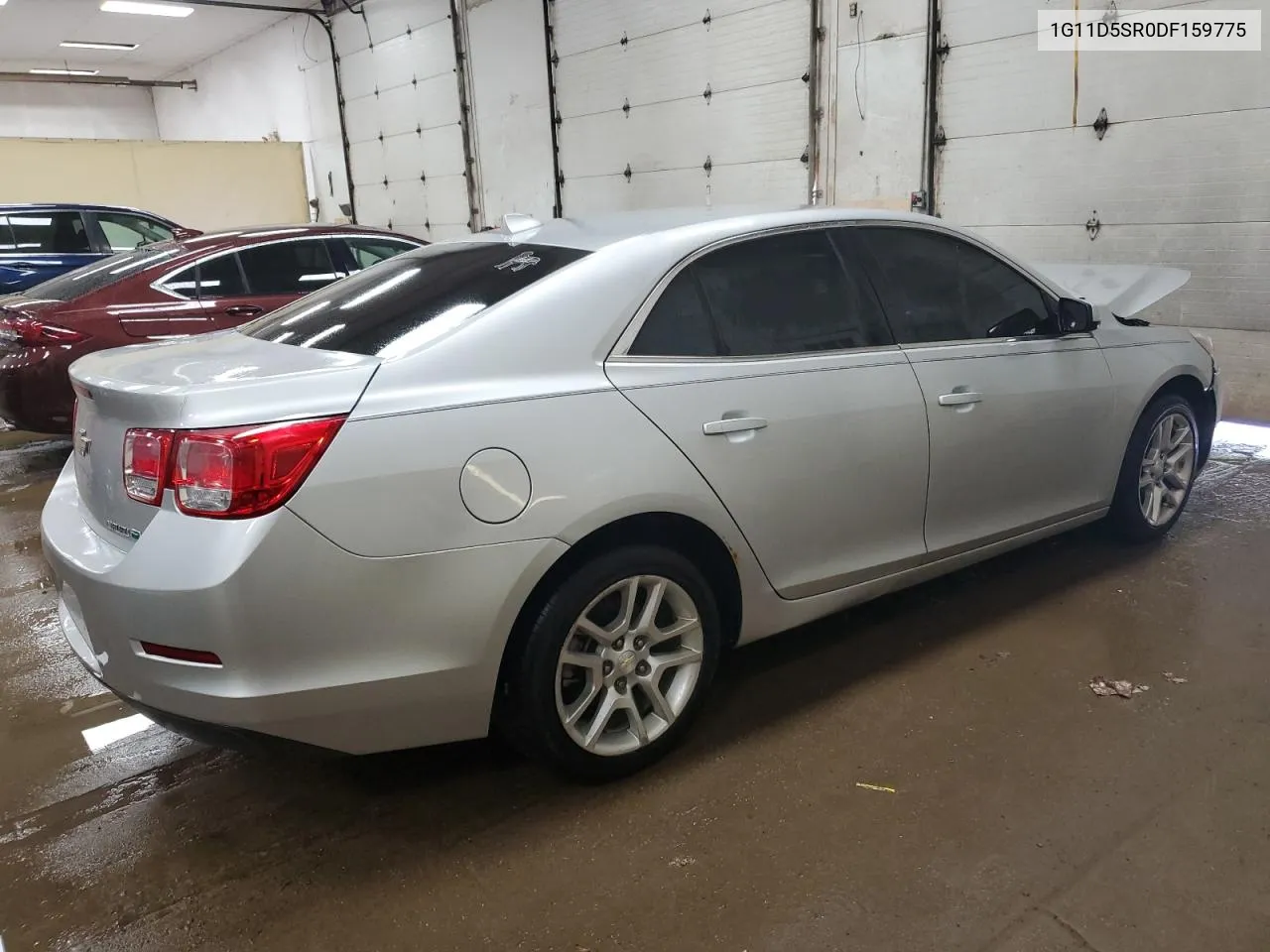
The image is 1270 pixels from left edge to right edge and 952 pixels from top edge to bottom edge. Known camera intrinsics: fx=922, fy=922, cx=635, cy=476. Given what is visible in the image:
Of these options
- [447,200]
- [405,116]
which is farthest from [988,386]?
[405,116]

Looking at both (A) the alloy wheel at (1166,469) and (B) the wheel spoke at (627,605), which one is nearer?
(B) the wheel spoke at (627,605)

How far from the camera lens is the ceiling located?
1517cm

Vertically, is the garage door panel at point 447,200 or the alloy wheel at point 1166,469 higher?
the garage door panel at point 447,200

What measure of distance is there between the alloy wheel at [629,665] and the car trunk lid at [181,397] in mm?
816

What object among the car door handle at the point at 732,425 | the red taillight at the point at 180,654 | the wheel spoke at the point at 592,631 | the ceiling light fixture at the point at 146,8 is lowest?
the wheel spoke at the point at 592,631

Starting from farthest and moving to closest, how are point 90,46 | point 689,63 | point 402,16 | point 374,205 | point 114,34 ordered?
point 90,46 < point 114,34 < point 374,205 < point 402,16 < point 689,63

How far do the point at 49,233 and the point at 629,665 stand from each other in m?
9.20

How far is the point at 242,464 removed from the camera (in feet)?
6.15

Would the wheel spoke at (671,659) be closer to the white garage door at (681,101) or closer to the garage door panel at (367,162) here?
the white garage door at (681,101)

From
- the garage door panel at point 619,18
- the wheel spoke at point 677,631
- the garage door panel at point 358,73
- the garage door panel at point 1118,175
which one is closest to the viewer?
the wheel spoke at point 677,631

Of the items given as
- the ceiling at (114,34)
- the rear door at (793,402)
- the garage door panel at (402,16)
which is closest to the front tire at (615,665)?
the rear door at (793,402)

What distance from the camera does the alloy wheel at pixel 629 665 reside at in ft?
7.62

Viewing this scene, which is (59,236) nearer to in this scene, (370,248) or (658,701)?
(370,248)

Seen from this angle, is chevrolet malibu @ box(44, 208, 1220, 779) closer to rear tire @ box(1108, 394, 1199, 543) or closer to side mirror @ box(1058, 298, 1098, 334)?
side mirror @ box(1058, 298, 1098, 334)
